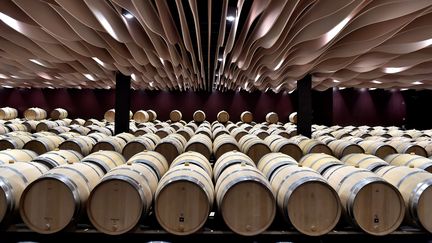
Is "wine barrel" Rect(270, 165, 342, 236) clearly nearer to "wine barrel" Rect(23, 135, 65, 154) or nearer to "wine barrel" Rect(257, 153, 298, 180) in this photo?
"wine barrel" Rect(257, 153, 298, 180)

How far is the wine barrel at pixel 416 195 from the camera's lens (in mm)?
3834

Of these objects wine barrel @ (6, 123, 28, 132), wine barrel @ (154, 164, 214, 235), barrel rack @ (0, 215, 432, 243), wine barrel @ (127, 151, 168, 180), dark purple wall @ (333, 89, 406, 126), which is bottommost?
barrel rack @ (0, 215, 432, 243)

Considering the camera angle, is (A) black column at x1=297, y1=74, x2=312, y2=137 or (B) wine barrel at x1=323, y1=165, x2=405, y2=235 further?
(A) black column at x1=297, y1=74, x2=312, y2=137

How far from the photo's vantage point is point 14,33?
656 cm

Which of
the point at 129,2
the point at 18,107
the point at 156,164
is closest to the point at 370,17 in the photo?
the point at 129,2

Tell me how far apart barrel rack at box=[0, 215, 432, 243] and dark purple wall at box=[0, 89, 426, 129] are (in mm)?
13881

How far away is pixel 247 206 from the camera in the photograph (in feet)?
12.3

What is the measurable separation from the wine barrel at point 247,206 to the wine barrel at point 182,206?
8.1 inches

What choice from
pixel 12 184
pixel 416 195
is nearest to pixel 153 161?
pixel 12 184

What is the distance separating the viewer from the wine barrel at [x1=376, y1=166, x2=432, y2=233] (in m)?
3.83

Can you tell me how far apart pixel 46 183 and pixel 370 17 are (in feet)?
13.5

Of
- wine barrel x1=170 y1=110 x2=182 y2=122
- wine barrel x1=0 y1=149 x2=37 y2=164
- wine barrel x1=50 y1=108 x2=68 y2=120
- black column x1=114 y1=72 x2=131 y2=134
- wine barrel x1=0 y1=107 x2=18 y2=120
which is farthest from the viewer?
wine barrel x1=50 y1=108 x2=68 y2=120

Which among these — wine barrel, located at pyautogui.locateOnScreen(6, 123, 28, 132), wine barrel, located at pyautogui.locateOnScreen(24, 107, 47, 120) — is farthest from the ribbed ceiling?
wine barrel, located at pyautogui.locateOnScreen(24, 107, 47, 120)

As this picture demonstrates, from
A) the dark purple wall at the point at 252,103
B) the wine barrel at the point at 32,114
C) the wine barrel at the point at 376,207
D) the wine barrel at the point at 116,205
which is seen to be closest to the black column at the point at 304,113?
the wine barrel at the point at 376,207
